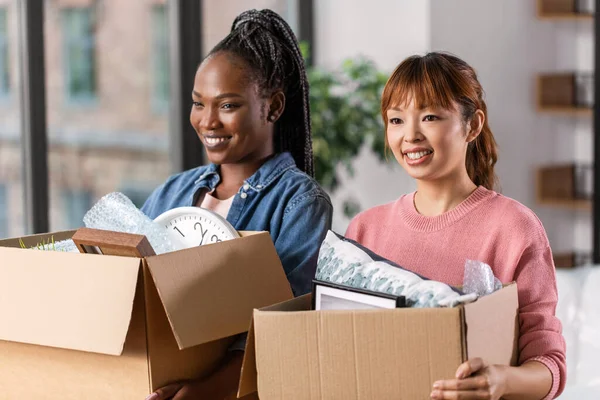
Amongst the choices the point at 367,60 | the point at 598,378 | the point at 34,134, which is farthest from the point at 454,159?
the point at 367,60

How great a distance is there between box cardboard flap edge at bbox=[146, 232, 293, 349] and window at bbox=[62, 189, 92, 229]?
210 cm

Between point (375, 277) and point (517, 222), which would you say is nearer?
point (375, 277)

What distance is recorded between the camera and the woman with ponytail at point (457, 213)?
124 centimetres

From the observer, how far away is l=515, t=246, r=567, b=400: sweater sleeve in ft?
3.92

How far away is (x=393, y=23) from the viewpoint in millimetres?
3932

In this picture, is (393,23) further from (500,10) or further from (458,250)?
(458,250)

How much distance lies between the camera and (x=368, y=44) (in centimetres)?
405

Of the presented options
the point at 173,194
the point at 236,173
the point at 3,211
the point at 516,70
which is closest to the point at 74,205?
the point at 3,211

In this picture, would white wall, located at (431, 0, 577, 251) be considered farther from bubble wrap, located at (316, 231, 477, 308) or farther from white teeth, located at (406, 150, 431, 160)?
bubble wrap, located at (316, 231, 477, 308)

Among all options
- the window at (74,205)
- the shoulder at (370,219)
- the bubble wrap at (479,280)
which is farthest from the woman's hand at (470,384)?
the window at (74,205)

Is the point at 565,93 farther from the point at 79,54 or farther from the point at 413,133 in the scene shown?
the point at 413,133

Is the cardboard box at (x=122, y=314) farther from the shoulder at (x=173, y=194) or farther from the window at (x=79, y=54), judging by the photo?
the window at (x=79, y=54)

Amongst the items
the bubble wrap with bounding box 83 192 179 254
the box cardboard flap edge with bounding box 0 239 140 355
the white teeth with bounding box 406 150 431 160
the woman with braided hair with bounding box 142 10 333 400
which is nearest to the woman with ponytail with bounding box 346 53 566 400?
the white teeth with bounding box 406 150 431 160

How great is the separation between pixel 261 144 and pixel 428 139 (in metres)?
0.39
